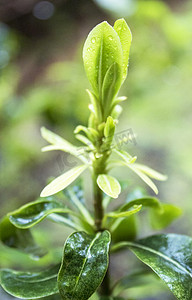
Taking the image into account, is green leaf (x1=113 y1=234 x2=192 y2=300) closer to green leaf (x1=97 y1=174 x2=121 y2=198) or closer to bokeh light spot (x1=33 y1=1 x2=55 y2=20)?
green leaf (x1=97 y1=174 x2=121 y2=198)

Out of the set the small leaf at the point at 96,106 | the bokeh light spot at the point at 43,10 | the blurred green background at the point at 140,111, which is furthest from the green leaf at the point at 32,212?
the bokeh light spot at the point at 43,10

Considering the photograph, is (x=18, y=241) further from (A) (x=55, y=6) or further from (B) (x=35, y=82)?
(A) (x=55, y=6)

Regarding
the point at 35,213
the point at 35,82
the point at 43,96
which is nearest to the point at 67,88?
the point at 43,96

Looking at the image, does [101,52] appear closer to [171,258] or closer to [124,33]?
[124,33]

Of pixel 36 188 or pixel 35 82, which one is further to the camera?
pixel 35 82

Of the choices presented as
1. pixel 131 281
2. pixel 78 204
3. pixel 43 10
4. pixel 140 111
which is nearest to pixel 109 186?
pixel 78 204

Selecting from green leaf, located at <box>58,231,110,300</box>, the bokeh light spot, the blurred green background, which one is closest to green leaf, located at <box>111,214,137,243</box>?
green leaf, located at <box>58,231,110,300</box>

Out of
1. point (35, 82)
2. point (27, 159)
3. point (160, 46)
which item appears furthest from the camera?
point (35, 82)

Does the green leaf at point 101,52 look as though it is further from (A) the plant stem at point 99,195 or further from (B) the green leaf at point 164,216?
(B) the green leaf at point 164,216
